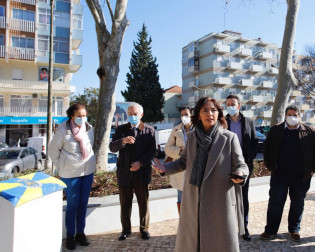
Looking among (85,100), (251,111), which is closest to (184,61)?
(251,111)

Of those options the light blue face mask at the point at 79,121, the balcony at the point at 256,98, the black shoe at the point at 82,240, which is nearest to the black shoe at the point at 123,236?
the black shoe at the point at 82,240

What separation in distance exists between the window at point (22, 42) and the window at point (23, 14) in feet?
7.79

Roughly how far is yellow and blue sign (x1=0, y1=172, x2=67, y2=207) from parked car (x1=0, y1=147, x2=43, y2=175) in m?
9.31

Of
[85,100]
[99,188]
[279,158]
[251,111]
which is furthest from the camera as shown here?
[251,111]

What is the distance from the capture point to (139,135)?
4.02 metres

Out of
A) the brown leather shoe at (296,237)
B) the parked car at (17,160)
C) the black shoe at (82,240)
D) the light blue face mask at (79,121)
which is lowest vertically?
the parked car at (17,160)

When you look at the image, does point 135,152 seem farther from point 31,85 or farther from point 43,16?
point 43,16

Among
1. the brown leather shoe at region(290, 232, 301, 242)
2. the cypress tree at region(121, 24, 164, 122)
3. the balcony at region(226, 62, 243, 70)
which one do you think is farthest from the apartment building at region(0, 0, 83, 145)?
the balcony at region(226, 62, 243, 70)

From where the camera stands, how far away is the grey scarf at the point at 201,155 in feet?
8.94

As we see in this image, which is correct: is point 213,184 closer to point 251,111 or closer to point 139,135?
point 139,135

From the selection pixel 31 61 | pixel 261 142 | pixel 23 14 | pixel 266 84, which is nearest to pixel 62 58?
pixel 31 61

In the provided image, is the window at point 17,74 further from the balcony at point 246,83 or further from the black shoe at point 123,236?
the balcony at point 246,83

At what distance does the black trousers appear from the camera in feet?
13.2

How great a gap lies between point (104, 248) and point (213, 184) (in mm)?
2054
